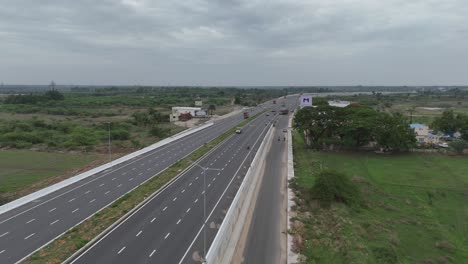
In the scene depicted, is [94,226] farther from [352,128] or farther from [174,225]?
[352,128]

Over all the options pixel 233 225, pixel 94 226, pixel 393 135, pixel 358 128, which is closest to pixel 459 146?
pixel 393 135

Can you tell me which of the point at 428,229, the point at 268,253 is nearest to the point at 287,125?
the point at 428,229

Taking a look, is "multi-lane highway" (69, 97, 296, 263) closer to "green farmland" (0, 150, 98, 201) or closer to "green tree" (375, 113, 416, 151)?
"green farmland" (0, 150, 98, 201)

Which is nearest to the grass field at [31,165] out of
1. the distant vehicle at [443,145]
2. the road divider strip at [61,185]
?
the road divider strip at [61,185]

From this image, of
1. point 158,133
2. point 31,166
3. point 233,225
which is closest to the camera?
point 233,225

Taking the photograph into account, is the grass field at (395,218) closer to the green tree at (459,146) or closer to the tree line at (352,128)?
the tree line at (352,128)

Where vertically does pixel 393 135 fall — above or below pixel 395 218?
above

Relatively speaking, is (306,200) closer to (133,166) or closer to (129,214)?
(129,214)
